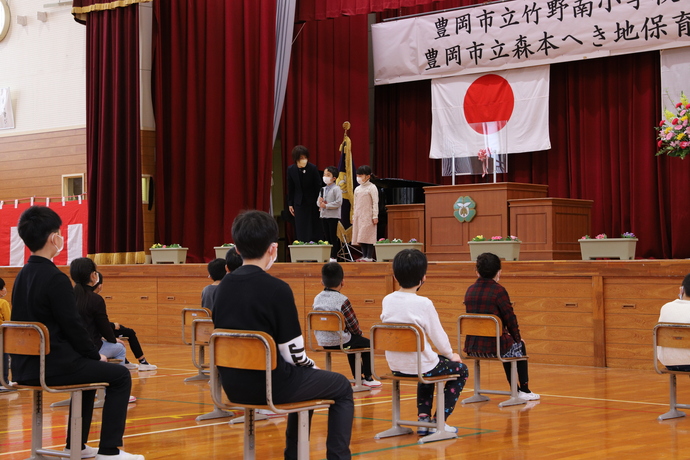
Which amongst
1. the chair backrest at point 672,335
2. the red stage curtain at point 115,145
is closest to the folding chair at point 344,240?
the red stage curtain at point 115,145

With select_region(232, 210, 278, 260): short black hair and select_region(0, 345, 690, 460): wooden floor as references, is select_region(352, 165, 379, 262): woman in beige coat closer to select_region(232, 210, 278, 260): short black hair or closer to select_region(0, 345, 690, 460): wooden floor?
select_region(0, 345, 690, 460): wooden floor

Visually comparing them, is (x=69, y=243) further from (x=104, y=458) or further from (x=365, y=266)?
(x=104, y=458)

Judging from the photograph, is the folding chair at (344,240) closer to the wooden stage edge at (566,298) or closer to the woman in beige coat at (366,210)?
the woman in beige coat at (366,210)

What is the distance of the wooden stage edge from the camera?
8.00 meters

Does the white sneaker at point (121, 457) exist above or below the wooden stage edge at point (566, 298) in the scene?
Result: below

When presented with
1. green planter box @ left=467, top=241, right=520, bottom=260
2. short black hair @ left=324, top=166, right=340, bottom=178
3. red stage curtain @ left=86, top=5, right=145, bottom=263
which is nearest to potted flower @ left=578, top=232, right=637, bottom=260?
green planter box @ left=467, top=241, right=520, bottom=260

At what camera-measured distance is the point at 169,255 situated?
39.3 ft

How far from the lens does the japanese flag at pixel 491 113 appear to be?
12.5 metres

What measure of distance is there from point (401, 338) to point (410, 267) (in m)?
0.39

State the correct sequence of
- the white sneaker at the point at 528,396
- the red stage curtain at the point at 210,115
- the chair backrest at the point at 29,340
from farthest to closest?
1. the red stage curtain at the point at 210,115
2. the white sneaker at the point at 528,396
3. the chair backrest at the point at 29,340

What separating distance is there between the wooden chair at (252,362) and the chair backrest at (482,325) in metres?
2.34

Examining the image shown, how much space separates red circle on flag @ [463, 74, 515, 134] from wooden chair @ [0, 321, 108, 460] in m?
9.46

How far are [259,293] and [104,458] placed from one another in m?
1.34

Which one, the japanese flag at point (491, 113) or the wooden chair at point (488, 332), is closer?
the wooden chair at point (488, 332)
